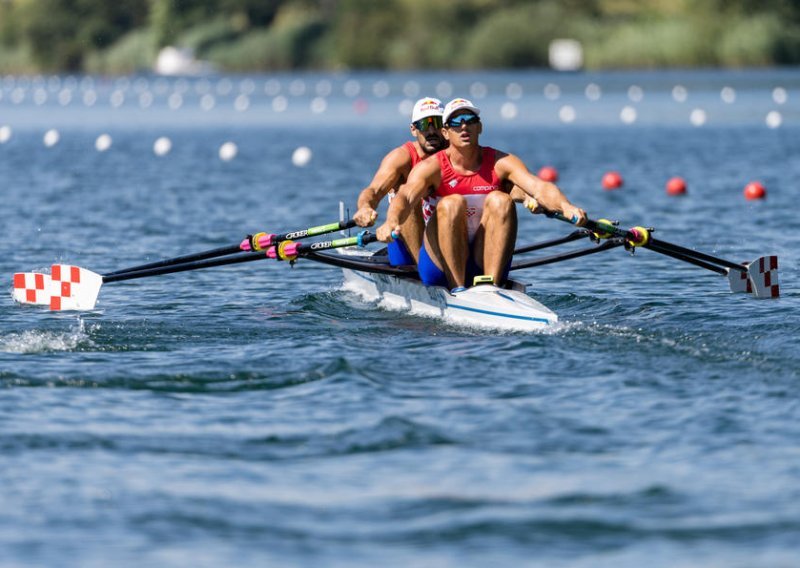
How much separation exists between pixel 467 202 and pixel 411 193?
54cm

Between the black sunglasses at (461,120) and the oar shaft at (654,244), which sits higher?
the black sunglasses at (461,120)

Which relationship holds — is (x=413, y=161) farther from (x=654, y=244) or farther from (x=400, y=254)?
(x=654, y=244)

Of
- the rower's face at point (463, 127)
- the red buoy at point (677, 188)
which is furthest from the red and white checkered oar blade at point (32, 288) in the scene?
the red buoy at point (677, 188)

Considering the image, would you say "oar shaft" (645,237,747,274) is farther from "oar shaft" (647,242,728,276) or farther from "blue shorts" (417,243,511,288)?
"blue shorts" (417,243,511,288)

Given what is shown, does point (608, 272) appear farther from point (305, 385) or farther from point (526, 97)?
point (526, 97)

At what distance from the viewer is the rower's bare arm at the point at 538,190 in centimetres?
1384

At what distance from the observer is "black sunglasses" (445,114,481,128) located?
14.0 meters

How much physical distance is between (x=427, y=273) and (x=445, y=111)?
5.18ft

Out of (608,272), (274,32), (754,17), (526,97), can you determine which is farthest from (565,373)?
(274,32)

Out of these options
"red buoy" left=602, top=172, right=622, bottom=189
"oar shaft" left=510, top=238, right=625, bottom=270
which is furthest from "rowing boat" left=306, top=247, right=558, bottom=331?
"red buoy" left=602, top=172, right=622, bottom=189

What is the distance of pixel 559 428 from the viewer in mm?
10602

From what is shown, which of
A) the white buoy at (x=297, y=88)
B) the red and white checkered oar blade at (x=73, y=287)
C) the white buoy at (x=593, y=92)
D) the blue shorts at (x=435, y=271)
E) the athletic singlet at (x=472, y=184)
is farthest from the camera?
the white buoy at (x=297, y=88)

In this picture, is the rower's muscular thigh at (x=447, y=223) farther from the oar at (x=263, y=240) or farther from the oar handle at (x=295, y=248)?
the oar at (x=263, y=240)

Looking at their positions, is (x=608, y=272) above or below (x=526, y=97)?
below
